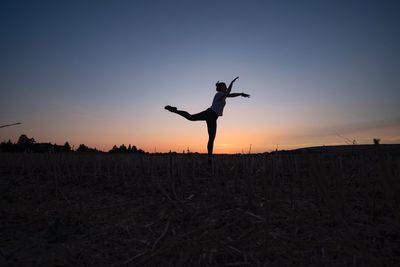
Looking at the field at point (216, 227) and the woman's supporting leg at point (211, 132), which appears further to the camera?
the woman's supporting leg at point (211, 132)

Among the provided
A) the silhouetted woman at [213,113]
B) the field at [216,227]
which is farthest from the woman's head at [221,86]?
the field at [216,227]

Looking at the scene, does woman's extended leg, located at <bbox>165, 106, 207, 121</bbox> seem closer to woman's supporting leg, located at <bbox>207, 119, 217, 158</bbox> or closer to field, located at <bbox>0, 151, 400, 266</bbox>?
woman's supporting leg, located at <bbox>207, 119, 217, 158</bbox>

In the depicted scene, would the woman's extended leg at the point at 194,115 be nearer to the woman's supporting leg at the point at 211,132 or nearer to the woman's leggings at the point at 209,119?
the woman's leggings at the point at 209,119

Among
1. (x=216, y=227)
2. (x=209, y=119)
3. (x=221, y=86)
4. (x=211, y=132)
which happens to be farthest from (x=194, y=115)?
(x=216, y=227)

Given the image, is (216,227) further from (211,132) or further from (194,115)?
(194,115)

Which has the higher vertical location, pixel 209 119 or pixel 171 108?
pixel 171 108

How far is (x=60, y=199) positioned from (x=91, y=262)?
279 cm

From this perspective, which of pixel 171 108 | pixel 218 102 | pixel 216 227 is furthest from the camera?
pixel 218 102

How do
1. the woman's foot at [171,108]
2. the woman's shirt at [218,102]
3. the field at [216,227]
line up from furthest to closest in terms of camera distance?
1. the woman's shirt at [218,102]
2. the woman's foot at [171,108]
3. the field at [216,227]

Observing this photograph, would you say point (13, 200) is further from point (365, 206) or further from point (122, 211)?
point (365, 206)

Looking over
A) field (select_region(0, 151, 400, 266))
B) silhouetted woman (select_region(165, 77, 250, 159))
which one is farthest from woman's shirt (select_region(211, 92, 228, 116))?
field (select_region(0, 151, 400, 266))

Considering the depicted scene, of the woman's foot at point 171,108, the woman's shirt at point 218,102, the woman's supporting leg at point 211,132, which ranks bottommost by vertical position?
the woman's supporting leg at point 211,132

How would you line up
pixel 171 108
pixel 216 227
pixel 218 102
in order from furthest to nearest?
pixel 218 102 < pixel 171 108 < pixel 216 227

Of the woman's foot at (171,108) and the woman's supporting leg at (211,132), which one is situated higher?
the woman's foot at (171,108)
